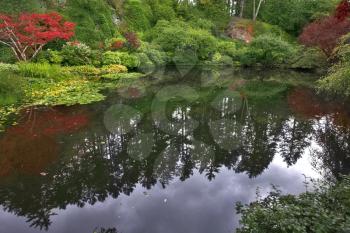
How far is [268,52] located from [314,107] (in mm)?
17953

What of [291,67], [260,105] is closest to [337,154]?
[260,105]

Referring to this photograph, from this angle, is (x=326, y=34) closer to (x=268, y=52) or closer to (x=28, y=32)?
(x=268, y=52)

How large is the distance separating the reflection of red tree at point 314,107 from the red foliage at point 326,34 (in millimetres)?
10246

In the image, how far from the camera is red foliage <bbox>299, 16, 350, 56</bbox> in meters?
26.9

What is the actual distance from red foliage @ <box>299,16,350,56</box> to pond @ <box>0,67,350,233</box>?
531 inches

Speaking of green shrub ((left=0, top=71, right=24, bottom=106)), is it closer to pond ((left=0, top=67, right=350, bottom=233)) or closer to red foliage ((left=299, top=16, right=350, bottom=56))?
pond ((left=0, top=67, right=350, bottom=233))

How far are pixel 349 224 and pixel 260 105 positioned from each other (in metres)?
12.2

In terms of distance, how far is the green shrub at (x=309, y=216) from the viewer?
4766 millimetres

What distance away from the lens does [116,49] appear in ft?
88.6

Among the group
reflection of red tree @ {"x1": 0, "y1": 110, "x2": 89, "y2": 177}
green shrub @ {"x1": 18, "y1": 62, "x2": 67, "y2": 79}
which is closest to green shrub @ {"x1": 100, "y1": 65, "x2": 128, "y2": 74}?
green shrub @ {"x1": 18, "y1": 62, "x2": 67, "y2": 79}

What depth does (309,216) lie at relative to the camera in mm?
5234

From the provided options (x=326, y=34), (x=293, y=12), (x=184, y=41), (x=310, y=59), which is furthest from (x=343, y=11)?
(x=293, y=12)

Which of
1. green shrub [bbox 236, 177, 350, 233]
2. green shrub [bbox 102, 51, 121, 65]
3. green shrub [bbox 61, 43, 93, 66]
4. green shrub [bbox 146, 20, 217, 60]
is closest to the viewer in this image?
green shrub [bbox 236, 177, 350, 233]

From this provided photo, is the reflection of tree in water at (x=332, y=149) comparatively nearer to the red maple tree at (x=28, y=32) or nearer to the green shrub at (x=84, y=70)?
the green shrub at (x=84, y=70)
